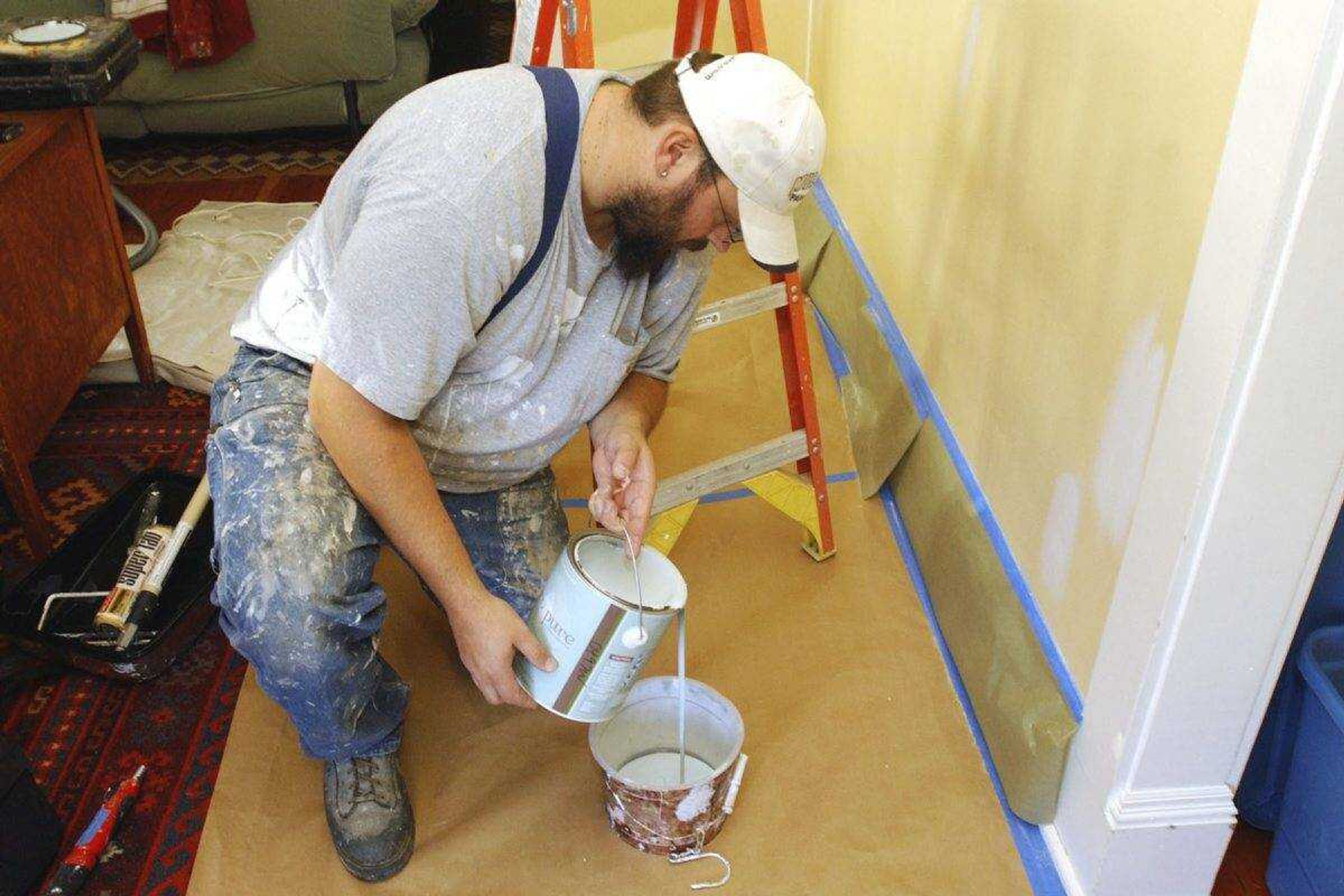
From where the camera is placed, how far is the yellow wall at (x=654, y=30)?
3.23 metres

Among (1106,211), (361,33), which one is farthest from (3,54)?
(1106,211)

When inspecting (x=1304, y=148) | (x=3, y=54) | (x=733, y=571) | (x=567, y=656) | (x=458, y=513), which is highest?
(x=1304, y=148)

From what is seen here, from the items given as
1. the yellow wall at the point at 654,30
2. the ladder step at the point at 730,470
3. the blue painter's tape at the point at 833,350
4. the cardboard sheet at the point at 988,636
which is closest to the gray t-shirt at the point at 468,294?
the ladder step at the point at 730,470

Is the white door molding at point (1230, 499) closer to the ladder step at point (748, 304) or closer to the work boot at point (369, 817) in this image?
the ladder step at point (748, 304)

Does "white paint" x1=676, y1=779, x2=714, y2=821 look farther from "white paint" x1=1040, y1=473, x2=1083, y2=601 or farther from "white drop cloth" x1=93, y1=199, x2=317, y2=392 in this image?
"white drop cloth" x1=93, y1=199, x2=317, y2=392

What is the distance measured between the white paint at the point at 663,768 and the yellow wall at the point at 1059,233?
565 millimetres

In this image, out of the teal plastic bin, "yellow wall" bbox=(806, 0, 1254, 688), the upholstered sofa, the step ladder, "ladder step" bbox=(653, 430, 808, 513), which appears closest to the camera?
"yellow wall" bbox=(806, 0, 1254, 688)

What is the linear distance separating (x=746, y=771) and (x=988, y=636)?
441 millimetres

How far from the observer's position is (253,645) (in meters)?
1.45

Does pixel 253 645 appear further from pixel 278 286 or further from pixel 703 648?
pixel 703 648

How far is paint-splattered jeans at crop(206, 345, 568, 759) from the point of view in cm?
143

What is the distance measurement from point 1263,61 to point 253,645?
1.32 meters

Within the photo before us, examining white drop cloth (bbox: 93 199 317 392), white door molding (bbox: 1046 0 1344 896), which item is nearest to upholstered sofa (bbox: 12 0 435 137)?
white drop cloth (bbox: 93 199 317 392)

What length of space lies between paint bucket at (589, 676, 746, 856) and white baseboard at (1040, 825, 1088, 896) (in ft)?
1.49
